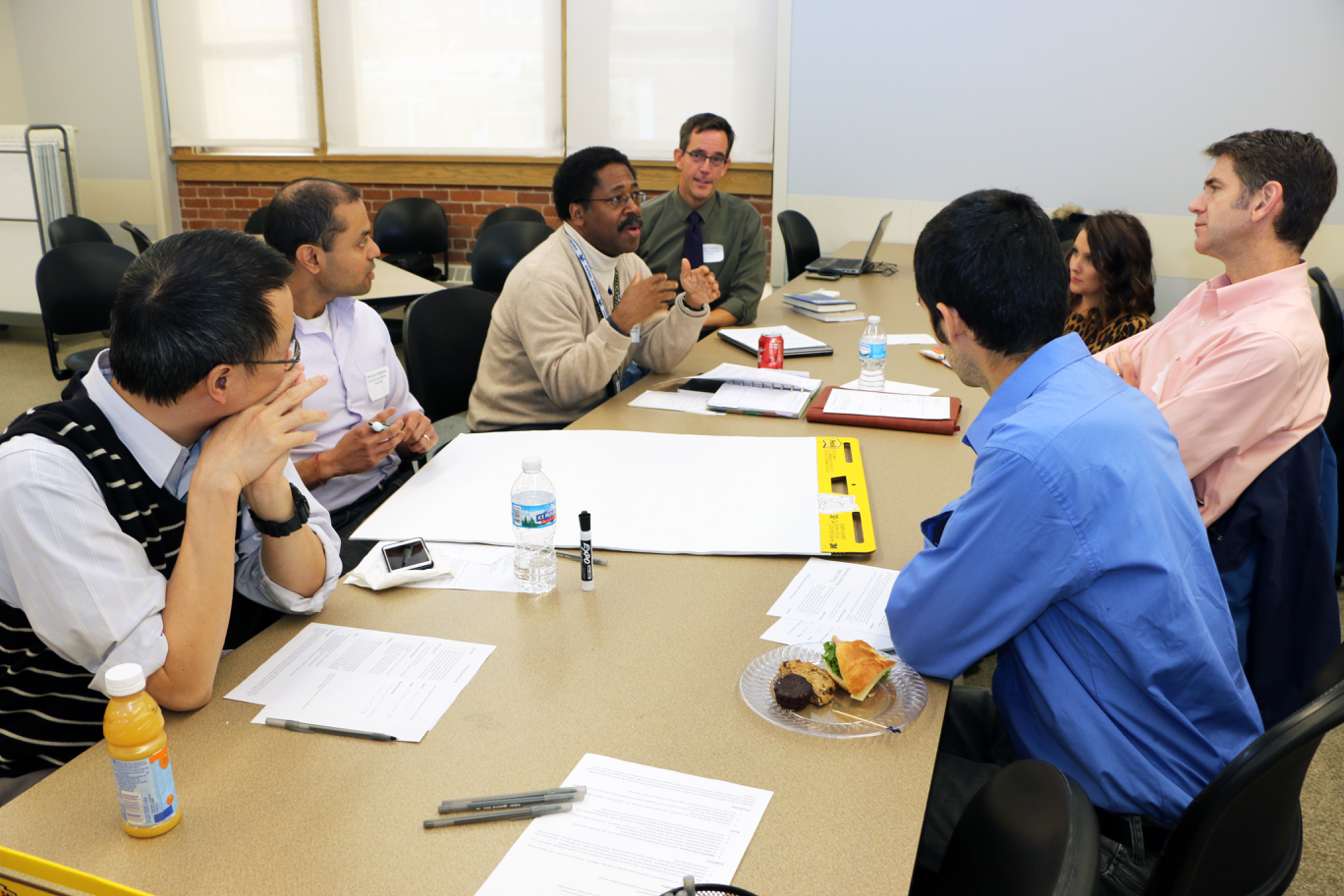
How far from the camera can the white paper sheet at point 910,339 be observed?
314 centimetres

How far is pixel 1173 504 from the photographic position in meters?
1.18

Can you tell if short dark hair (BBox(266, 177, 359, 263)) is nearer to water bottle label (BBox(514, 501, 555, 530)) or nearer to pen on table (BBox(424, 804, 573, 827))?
water bottle label (BBox(514, 501, 555, 530))

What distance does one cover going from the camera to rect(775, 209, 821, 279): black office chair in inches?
190

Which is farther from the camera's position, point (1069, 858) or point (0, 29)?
point (0, 29)

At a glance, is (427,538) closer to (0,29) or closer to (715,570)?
(715,570)

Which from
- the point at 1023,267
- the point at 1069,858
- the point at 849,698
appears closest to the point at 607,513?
the point at 849,698

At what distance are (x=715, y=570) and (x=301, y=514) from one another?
2.09ft

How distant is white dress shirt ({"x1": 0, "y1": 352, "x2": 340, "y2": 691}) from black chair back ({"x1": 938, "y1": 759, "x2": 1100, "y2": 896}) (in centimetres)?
94

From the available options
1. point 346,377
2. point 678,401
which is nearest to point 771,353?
point 678,401

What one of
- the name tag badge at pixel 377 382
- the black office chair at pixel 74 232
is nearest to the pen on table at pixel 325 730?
the name tag badge at pixel 377 382

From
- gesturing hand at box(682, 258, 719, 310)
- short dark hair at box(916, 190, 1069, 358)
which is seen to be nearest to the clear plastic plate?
short dark hair at box(916, 190, 1069, 358)

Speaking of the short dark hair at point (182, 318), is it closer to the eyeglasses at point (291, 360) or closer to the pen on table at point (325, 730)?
the eyeglasses at point (291, 360)

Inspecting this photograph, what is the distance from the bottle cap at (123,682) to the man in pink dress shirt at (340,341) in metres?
1.13

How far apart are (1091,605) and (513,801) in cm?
74
